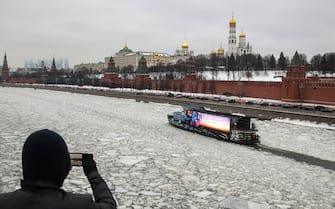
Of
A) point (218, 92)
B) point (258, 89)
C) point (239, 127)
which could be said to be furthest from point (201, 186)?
point (218, 92)

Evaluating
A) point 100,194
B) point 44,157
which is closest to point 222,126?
point 100,194

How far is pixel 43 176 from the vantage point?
186 cm

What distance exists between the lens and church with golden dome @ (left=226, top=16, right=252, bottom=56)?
301 feet

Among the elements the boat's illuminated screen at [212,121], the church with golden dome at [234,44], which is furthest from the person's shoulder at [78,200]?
the church with golden dome at [234,44]

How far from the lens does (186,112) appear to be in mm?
16844

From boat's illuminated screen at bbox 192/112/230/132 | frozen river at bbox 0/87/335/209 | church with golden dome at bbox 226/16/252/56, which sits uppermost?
church with golden dome at bbox 226/16/252/56

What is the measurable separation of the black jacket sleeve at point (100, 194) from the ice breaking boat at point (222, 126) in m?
12.3

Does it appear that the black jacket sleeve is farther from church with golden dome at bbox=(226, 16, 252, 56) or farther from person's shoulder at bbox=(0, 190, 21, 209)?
church with golden dome at bbox=(226, 16, 252, 56)

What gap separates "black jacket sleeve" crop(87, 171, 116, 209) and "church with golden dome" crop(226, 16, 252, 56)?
3550 inches

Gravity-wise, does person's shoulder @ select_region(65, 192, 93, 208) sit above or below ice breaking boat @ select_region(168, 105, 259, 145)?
above

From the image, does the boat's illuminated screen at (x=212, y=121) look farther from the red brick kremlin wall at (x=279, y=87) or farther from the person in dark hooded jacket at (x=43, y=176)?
Answer: the red brick kremlin wall at (x=279, y=87)

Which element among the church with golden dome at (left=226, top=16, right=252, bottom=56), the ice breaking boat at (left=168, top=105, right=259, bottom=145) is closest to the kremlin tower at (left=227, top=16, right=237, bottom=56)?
the church with golden dome at (left=226, top=16, right=252, bottom=56)

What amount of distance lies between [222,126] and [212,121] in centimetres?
68

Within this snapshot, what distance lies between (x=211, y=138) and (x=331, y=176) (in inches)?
240
